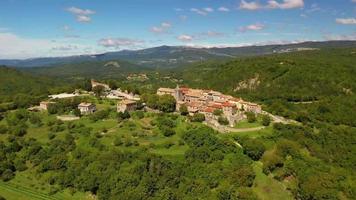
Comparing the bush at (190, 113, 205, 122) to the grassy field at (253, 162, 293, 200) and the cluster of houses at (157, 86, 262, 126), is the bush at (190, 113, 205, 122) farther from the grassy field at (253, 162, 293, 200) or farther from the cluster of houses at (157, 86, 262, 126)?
the grassy field at (253, 162, 293, 200)

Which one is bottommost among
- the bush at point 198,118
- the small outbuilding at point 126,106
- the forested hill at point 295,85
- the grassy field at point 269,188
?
the grassy field at point 269,188

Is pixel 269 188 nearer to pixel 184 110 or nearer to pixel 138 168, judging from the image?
pixel 138 168

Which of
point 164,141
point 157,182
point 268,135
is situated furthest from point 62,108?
point 268,135

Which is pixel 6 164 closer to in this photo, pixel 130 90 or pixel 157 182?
pixel 157 182

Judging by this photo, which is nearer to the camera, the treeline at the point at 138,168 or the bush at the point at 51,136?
the treeline at the point at 138,168

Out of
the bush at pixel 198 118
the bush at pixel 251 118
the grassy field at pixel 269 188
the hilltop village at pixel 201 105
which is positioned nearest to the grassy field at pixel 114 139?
the grassy field at pixel 269 188

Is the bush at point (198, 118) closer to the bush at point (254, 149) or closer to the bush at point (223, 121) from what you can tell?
the bush at point (223, 121)

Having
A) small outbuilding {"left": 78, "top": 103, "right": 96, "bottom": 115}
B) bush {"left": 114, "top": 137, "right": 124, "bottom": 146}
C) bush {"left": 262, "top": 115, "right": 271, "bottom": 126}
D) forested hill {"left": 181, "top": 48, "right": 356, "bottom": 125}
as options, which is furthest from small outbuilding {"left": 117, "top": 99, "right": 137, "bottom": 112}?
forested hill {"left": 181, "top": 48, "right": 356, "bottom": 125}
